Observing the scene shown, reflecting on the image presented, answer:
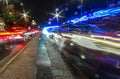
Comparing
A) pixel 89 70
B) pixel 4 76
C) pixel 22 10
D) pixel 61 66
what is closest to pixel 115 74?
pixel 89 70

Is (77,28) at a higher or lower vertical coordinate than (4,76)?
higher

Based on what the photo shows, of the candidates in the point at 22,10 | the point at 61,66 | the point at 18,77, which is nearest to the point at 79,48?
the point at 61,66

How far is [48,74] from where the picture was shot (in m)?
9.75

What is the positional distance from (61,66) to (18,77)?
3063 millimetres

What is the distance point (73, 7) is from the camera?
123m

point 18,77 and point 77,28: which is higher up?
point 77,28

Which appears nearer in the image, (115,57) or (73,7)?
(115,57)

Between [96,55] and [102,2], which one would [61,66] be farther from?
[102,2]

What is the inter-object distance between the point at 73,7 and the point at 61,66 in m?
112

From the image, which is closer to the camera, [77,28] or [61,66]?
[61,66]

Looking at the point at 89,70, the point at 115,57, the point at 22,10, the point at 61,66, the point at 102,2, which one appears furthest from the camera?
the point at 22,10

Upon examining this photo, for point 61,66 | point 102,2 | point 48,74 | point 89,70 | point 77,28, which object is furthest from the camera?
point 102,2

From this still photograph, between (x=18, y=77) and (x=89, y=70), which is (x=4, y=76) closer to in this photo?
(x=18, y=77)

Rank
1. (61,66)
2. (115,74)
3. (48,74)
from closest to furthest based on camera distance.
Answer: (115,74)
(48,74)
(61,66)
